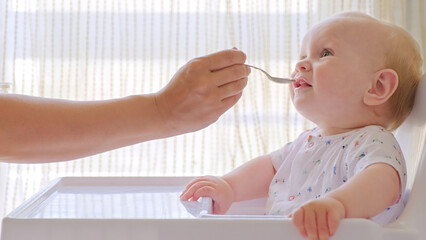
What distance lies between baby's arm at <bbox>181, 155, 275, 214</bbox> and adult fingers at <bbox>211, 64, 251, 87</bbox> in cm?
16

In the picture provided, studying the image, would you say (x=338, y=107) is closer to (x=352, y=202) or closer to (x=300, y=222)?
(x=352, y=202)

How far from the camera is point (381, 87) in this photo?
0.97 metres

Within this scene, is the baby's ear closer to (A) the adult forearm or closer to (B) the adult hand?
(B) the adult hand

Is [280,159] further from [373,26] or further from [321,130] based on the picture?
[373,26]

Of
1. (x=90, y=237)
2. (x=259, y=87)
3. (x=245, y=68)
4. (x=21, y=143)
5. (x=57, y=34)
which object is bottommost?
(x=90, y=237)

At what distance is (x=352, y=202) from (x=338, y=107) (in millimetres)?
263

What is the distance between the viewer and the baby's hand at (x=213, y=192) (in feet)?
2.93

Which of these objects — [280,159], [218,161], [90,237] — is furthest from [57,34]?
[90,237]

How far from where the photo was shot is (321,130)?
104 centimetres

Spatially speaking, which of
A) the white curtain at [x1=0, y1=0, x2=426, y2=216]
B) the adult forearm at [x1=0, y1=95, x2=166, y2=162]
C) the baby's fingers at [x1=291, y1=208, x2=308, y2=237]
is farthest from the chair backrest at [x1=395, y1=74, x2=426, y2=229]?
the white curtain at [x1=0, y1=0, x2=426, y2=216]

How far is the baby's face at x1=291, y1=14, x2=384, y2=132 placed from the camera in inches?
37.9

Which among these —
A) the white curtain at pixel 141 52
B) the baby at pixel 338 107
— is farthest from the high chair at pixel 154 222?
the white curtain at pixel 141 52

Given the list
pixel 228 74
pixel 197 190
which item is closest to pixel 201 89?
pixel 228 74

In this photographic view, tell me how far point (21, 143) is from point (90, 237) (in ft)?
0.80
